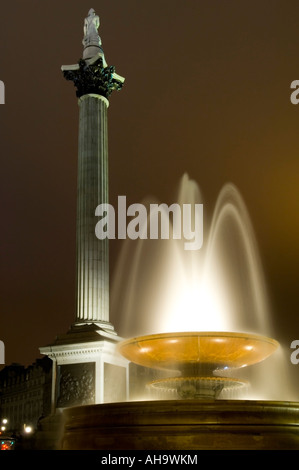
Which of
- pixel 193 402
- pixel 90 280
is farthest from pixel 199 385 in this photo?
pixel 90 280

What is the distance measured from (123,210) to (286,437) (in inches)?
798

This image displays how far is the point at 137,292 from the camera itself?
2839cm

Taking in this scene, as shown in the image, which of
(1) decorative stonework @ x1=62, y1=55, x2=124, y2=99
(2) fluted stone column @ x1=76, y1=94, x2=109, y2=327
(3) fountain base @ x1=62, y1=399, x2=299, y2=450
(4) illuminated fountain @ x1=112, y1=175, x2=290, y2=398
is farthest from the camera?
(1) decorative stonework @ x1=62, y1=55, x2=124, y2=99

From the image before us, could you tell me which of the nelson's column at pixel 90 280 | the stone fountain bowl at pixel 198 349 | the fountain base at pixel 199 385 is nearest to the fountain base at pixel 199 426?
the stone fountain bowl at pixel 198 349

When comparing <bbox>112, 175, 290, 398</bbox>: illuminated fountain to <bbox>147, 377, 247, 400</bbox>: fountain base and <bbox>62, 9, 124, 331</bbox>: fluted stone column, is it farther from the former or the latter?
<bbox>62, 9, 124, 331</bbox>: fluted stone column

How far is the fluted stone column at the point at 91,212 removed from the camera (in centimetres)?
1781

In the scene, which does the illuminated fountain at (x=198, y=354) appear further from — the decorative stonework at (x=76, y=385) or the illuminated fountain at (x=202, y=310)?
the decorative stonework at (x=76, y=385)

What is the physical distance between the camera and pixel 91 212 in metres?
18.7

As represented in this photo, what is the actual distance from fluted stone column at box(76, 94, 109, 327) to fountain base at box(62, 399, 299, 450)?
30.9ft

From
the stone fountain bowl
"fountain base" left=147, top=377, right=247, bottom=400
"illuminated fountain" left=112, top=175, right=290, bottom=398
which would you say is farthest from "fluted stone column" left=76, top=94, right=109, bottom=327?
"fountain base" left=147, top=377, right=247, bottom=400

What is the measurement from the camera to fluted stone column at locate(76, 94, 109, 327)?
701 inches

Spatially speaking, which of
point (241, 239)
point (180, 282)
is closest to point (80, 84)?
point (180, 282)

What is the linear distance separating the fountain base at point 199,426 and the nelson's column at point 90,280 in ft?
25.1
